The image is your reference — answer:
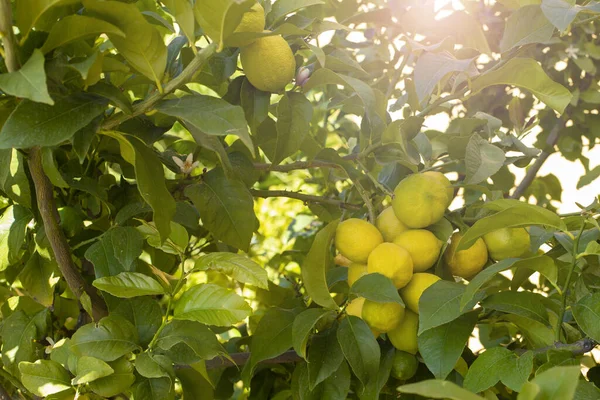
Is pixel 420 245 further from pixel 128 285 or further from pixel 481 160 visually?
pixel 128 285

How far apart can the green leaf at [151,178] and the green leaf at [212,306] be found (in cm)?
7

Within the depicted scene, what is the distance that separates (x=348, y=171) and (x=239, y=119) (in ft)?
0.74

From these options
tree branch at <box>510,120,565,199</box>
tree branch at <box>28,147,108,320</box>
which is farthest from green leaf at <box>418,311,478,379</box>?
tree branch at <box>510,120,565,199</box>

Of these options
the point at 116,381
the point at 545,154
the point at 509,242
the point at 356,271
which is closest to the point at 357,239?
the point at 356,271

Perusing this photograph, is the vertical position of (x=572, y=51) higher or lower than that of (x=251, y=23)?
lower

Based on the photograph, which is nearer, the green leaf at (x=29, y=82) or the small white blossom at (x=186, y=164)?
the green leaf at (x=29, y=82)

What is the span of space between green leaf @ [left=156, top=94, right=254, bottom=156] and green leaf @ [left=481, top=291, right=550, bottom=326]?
257 millimetres

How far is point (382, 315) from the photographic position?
0.54 m

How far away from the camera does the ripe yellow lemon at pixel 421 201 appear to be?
0.57m

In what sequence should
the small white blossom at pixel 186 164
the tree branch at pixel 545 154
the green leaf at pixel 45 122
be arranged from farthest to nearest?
the tree branch at pixel 545 154, the small white blossom at pixel 186 164, the green leaf at pixel 45 122

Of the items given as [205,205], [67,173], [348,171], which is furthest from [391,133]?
[67,173]

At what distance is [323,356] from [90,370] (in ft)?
0.68

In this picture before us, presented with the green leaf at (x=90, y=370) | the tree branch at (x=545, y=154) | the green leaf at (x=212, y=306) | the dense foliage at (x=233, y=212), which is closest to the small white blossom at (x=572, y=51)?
the tree branch at (x=545, y=154)

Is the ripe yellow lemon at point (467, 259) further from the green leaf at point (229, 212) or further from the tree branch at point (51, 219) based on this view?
the tree branch at point (51, 219)
